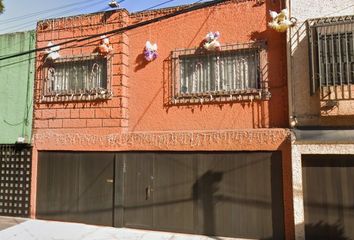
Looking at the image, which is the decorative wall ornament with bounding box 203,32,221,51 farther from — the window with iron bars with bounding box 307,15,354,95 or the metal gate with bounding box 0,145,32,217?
the metal gate with bounding box 0,145,32,217

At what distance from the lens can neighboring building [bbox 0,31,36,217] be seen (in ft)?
31.6

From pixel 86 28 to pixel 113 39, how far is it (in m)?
1.07

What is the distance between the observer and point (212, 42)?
27.2 feet

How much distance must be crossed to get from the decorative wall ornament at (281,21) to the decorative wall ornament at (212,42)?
4.54 feet

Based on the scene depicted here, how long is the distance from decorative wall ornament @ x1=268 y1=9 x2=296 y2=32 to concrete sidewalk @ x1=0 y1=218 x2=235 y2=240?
5.42m

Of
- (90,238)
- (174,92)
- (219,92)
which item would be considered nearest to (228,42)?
(219,92)

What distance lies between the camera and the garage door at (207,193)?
300 inches

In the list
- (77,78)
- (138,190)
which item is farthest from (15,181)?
(138,190)

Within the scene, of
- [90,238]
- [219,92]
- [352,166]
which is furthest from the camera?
[219,92]

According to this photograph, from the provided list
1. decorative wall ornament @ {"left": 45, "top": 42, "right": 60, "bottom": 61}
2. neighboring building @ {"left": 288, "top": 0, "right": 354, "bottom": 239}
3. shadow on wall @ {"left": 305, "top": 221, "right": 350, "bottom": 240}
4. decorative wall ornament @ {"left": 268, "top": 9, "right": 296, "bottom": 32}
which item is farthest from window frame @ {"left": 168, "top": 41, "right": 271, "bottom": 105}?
decorative wall ornament @ {"left": 45, "top": 42, "right": 60, "bottom": 61}

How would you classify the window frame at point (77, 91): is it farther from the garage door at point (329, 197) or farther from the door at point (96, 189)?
the garage door at point (329, 197)

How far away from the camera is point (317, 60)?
713cm

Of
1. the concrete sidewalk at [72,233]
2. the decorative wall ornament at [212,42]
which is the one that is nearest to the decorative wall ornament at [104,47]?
the decorative wall ornament at [212,42]

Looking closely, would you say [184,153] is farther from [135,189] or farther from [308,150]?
[308,150]
